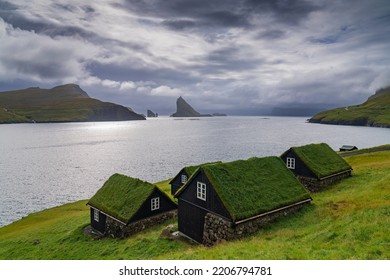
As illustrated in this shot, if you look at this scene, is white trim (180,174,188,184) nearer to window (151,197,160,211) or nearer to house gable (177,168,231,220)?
window (151,197,160,211)

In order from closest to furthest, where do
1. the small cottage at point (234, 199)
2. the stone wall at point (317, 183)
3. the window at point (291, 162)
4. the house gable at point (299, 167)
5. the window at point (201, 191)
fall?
the small cottage at point (234, 199)
the window at point (201, 191)
the stone wall at point (317, 183)
the house gable at point (299, 167)
the window at point (291, 162)

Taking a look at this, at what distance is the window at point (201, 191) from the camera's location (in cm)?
2462

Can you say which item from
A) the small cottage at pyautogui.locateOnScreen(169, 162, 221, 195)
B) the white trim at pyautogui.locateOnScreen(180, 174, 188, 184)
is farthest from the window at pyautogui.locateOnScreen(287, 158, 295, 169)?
the white trim at pyautogui.locateOnScreen(180, 174, 188, 184)

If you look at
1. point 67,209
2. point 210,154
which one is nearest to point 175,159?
point 210,154

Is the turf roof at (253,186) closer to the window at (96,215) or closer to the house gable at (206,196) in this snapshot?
the house gable at (206,196)

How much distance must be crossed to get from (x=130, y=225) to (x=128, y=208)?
213 cm

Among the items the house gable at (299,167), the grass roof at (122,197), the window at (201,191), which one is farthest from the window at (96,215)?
the house gable at (299,167)

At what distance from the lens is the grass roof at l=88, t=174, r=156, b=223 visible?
102 ft

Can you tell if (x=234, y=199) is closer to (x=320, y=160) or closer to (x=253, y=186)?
(x=253, y=186)

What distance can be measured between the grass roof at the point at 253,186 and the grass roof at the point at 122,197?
11824 mm

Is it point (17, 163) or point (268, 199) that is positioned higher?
point (268, 199)
